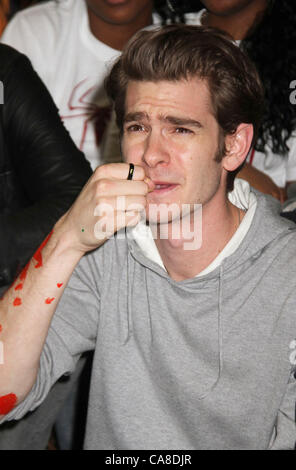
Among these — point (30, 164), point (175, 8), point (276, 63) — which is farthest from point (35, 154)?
point (276, 63)

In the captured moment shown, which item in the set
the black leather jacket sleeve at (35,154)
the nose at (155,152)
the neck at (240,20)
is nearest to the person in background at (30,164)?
the black leather jacket sleeve at (35,154)

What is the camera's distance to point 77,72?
2191mm

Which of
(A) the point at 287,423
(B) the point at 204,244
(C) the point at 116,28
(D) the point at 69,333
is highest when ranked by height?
(C) the point at 116,28

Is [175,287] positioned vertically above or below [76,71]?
below

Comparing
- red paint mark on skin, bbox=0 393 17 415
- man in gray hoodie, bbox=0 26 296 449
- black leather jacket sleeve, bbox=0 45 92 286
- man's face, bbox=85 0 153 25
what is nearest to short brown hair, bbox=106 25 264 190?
man in gray hoodie, bbox=0 26 296 449

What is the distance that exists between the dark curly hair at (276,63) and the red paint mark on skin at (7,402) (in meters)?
1.10

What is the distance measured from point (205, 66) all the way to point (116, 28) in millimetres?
817

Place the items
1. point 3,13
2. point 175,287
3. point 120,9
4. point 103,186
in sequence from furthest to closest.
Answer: point 3,13
point 120,9
point 175,287
point 103,186

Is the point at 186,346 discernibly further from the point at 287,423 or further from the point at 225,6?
the point at 225,6

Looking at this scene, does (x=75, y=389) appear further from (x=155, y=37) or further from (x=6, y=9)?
(x=6, y=9)

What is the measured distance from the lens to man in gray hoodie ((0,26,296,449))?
1.36 metres

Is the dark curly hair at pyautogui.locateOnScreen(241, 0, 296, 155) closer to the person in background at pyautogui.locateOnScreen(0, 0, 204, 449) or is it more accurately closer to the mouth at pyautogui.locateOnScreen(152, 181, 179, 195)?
the person in background at pyautogui.locateOnScreen(0, 0, 204, 449)

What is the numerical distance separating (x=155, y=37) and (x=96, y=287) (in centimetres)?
63
